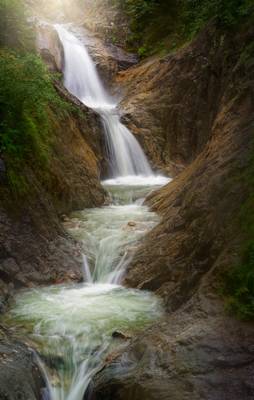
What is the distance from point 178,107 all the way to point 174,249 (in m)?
10.6

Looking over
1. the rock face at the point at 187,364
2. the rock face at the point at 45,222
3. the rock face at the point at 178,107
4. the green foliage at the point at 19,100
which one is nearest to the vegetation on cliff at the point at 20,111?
the green foliage at the point at 19,100

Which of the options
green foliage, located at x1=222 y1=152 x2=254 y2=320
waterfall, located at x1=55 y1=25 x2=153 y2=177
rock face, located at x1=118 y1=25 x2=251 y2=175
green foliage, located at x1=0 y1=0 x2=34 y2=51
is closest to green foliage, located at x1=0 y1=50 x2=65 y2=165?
green foliage, located at x1=0 y1=0 x2=34 y2=51

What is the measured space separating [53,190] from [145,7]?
15342mm

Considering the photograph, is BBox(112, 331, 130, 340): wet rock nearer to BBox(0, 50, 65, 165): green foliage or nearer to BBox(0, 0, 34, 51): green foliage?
BBox(0, 50, 65, 165): green foliage

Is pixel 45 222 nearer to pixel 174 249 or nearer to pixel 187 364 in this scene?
pixel 174 249

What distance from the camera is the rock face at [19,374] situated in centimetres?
460

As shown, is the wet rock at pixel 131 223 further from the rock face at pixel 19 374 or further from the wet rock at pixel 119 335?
the rock face at pixel 19 374

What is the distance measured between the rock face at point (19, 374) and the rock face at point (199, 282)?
1.93 feet

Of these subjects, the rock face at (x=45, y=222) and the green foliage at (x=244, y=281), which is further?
the rock face at (x=45, y=222)

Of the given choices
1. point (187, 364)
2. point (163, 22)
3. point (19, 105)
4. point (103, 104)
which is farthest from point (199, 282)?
point (163, 22)

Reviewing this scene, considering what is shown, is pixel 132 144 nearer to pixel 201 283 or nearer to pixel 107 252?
pixel 107 252

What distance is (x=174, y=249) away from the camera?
7.42 meters

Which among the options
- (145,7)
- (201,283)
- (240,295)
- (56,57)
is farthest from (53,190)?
(145,7)

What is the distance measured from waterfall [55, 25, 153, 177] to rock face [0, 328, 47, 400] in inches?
392
